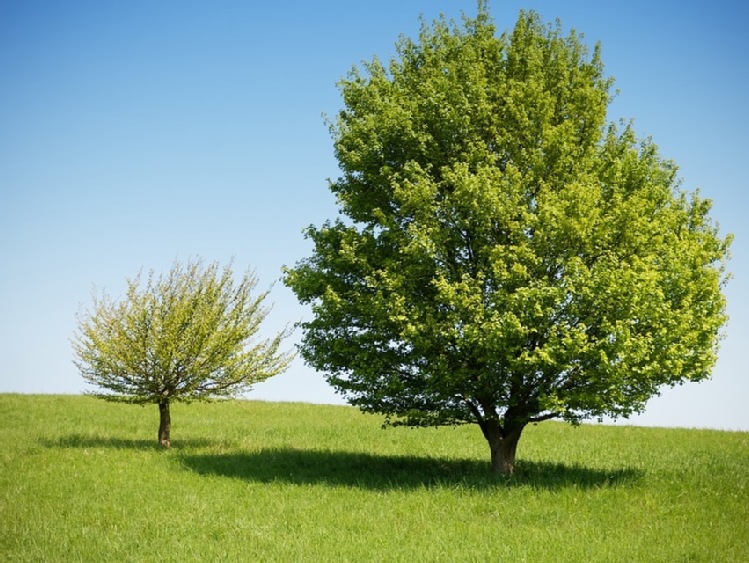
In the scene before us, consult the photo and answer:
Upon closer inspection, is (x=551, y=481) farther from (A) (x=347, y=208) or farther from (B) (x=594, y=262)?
→ (A) (x=347, y=208)

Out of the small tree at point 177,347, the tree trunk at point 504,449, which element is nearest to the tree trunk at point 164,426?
the small tree at point 177,347

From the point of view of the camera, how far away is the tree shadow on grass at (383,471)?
64.6ft

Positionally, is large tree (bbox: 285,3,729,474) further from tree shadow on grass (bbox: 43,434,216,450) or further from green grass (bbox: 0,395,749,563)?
tree shadow on grass (bbox: 43,434,216,450)

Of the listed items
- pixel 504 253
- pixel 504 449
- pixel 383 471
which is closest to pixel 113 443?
pixel 383 471

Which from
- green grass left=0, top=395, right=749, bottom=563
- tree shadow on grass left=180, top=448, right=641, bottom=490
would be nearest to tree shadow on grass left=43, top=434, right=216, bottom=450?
green grass left=0, top=395, right=749, bottom=563

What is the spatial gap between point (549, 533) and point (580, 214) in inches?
339

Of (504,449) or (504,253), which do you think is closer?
(504,253)

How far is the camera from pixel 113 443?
2733 cm

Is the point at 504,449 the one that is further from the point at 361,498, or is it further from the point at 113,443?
the point at 113,443

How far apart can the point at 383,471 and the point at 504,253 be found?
8756 mm

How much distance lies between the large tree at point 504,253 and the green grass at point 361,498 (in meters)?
2.67

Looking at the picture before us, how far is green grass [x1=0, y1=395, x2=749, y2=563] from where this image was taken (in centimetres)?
1346

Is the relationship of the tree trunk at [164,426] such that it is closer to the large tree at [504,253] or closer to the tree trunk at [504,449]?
the large tree at [504,253]

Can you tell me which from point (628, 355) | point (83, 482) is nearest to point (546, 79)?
point (628, 355)
